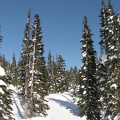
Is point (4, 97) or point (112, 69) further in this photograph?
point (112, 69)

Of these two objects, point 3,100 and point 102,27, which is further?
point 102,27

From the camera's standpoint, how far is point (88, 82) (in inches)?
1475

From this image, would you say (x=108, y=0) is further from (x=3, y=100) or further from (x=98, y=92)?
(x=3, y=100)

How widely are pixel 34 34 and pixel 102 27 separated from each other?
Answer: 35.5 ft

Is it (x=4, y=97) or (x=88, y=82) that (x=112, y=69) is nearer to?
(x=88, y=82)

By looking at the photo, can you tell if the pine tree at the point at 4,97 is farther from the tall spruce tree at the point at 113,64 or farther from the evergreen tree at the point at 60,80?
the evergreen tree at the point at 60,80

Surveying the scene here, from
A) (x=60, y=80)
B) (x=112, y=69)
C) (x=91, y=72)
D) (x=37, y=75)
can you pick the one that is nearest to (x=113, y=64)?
(x=112, y=69)

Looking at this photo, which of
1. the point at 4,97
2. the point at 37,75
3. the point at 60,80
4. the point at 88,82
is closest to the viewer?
the point at 4,97

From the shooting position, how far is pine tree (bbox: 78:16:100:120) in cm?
3609

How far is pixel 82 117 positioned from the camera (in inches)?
1540

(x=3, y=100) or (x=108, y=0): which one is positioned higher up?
(x=108, y=0)

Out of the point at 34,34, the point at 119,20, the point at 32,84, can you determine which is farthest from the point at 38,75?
the point at 119,20

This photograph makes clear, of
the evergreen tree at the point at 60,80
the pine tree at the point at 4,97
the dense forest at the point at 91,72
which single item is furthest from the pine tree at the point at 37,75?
the evergreen tree at the point at 60,80

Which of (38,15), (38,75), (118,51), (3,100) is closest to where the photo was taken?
(3,100)
